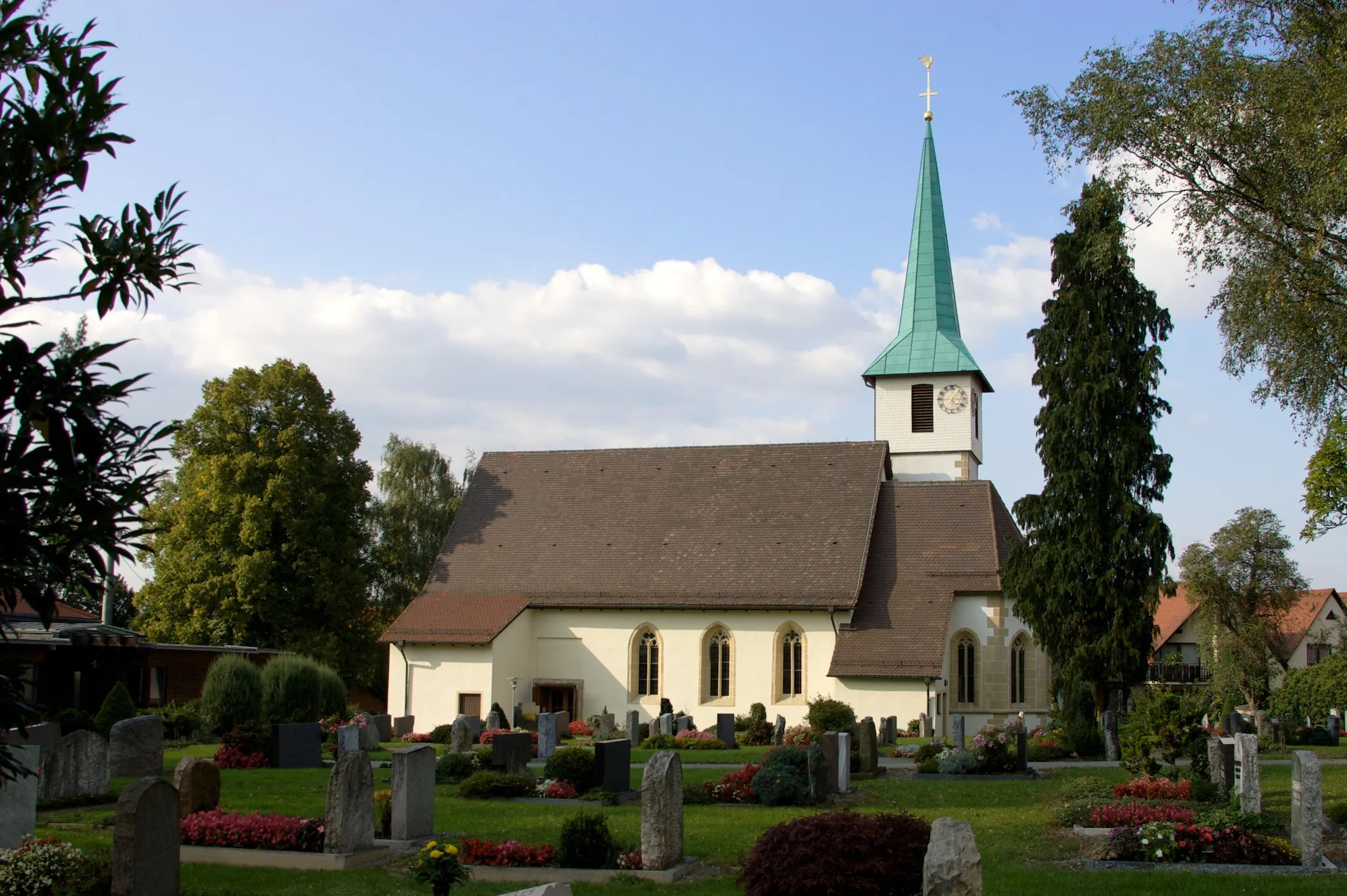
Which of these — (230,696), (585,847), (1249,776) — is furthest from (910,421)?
(585,847)

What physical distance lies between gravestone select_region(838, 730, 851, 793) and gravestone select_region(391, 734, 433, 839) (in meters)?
7.00

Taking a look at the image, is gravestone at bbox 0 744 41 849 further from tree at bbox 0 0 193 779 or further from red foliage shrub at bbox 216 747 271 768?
red foliage shrub at bbox 216 747 271 768

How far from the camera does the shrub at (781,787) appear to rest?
18.1 metres

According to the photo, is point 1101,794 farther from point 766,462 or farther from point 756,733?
point 766,462

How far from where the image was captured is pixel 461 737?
2675cm

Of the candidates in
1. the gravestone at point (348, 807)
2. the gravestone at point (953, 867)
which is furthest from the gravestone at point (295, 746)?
the gravestone at point (953, 867)

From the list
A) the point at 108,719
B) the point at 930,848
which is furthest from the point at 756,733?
the point at 930,848

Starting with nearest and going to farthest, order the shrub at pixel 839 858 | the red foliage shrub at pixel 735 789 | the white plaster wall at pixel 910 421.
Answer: the shrub at pixel 839 858 < the red foliage shrub at pixel 735 789 < the white plaster wall at pixel 910 421

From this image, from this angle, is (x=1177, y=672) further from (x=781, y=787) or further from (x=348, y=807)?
(x=348, y=807)

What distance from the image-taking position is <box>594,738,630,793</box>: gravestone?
63.8ft

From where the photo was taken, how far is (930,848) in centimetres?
793

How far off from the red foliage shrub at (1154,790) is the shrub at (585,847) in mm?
8021

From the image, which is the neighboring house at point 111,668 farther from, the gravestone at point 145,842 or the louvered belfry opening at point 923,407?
the louvered belfry opening at point 923,407

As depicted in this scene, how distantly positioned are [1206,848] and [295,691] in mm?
22292
